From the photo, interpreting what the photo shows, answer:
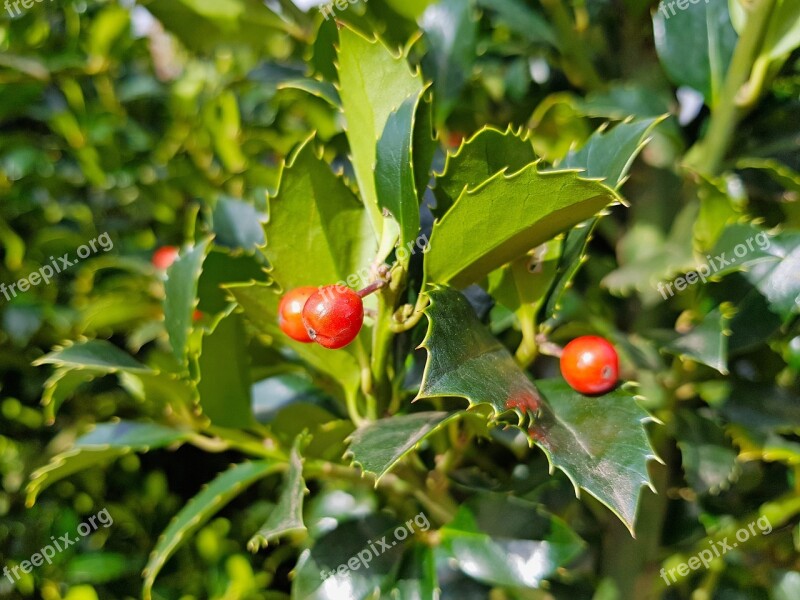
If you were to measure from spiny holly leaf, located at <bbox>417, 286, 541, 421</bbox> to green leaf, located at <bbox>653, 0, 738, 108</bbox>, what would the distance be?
19.9 inches

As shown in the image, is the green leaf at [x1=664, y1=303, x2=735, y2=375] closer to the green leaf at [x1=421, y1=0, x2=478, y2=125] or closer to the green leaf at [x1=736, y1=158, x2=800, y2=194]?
the green leaf at [x1=736, y1=158, x2=800, y2=194]

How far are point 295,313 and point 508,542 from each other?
1.15 feet

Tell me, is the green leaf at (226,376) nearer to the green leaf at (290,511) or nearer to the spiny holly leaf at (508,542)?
the green leaf at (290,511)

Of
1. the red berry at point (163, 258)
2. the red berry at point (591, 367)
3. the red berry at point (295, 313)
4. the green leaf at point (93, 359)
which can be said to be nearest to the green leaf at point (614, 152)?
the red berry at point (591, 367)

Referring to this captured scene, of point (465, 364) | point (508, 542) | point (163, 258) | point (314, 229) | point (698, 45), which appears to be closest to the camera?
point (465, 364)

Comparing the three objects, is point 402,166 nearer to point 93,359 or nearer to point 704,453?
point 93,359

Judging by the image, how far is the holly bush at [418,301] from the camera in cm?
53

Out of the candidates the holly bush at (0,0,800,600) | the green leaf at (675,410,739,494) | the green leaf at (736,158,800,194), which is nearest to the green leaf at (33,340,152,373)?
the holly bush at (0,0,800,600)

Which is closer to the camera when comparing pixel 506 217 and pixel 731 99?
pixel 506 217

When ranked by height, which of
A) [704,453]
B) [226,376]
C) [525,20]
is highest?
[525,20]

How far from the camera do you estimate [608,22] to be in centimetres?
102

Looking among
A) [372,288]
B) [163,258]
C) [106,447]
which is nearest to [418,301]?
[372,288]

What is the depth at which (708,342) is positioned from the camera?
667 millimetres

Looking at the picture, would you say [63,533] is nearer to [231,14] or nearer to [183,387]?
[183,387]
